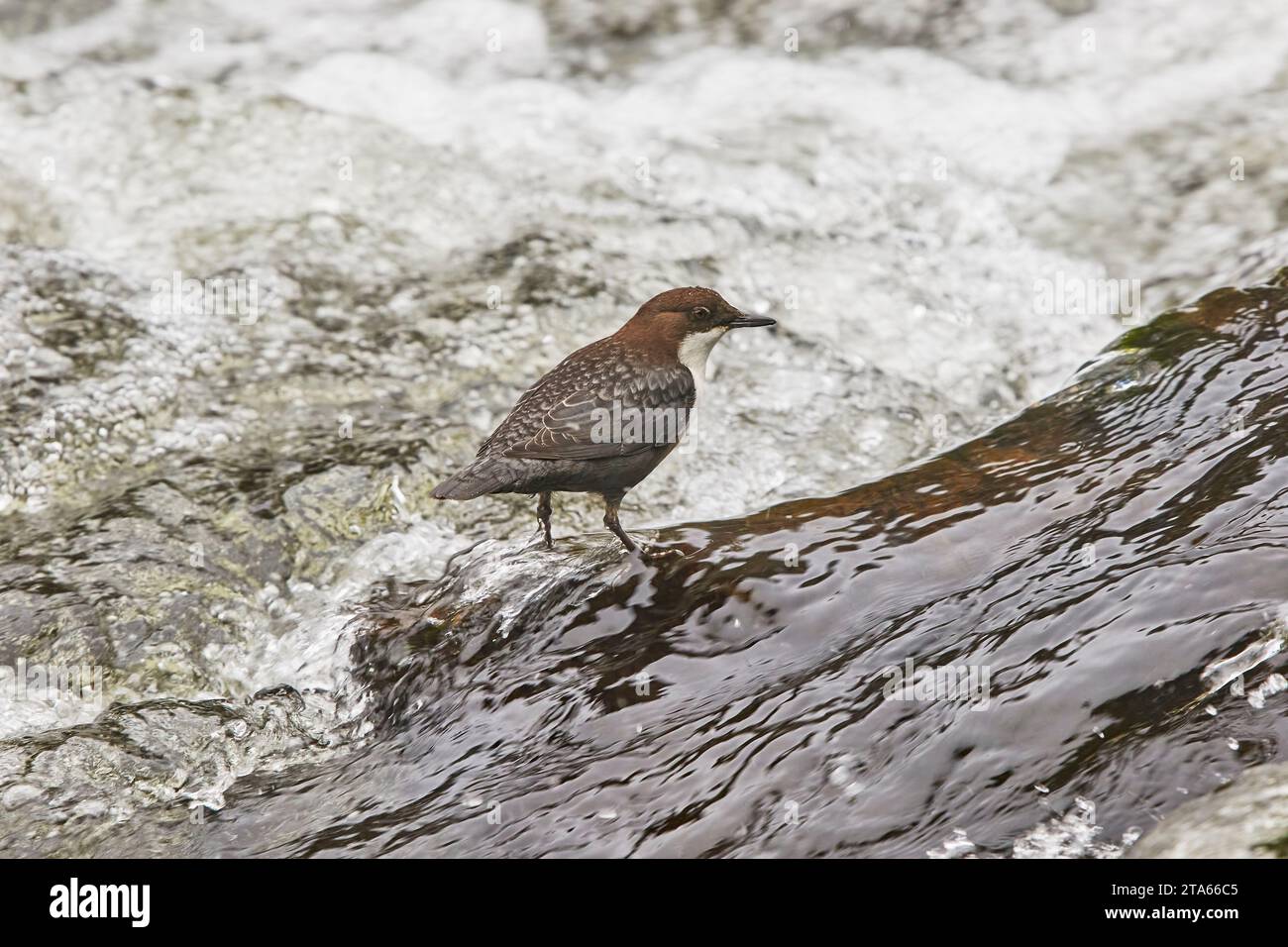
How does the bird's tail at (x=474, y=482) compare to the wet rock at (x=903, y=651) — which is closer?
the wet rock at (x=903, y=651)

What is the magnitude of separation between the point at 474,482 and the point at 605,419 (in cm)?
59

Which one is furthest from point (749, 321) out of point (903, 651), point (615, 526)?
point (903, 651)

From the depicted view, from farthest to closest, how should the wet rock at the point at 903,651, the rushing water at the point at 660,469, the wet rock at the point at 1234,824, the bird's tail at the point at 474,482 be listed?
the bird's tail at the point at 474,482, the rushing water at the point at 660,469, the wet rock at the point at 903,651, the wet rock at the point at 1234,824

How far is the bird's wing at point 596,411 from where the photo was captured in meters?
4.69

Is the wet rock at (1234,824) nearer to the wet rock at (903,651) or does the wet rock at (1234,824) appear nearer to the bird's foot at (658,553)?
the wet rock at (903,651)

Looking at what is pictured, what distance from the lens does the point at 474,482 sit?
447 centimetres

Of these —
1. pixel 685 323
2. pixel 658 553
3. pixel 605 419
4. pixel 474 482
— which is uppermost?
pixel 685 323

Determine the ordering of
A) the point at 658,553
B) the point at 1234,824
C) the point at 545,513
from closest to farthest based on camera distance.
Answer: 1. the point at 1234,824
2. the point at 658,553
3. the point at 545,513

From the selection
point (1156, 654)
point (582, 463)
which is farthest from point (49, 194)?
point (1156, 654)

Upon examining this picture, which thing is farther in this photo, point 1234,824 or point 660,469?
point 660,469

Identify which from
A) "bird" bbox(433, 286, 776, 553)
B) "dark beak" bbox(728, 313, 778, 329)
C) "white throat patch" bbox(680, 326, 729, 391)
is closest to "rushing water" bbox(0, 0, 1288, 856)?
"bird" bbox(433, 286, 776, 553)

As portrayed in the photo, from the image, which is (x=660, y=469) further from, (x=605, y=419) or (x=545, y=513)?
(x=605, y=419)

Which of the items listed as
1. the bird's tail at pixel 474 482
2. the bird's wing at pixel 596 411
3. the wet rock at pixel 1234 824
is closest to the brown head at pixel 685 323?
the bird's wing at pixel 596 411

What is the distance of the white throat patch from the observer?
5395 millimetres
